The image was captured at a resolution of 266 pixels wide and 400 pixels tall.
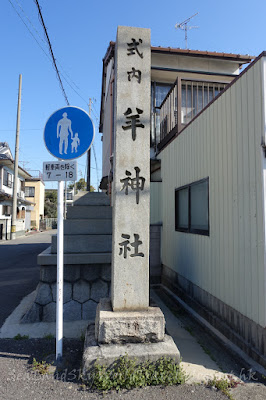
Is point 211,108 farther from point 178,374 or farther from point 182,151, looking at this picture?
point 178,374

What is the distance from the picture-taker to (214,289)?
4914 millimetres

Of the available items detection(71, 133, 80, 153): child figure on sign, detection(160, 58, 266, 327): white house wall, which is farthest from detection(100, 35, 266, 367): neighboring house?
detection(71, 133, 80, 153): child figure on sign

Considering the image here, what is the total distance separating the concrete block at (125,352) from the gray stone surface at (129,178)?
0.48 m

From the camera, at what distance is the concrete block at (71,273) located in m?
5.33

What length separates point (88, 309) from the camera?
5.32 m

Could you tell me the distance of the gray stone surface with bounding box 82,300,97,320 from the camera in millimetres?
5279

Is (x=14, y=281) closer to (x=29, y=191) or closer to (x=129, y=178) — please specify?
(x=129, y=178)

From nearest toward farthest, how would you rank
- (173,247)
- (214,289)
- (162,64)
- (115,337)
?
(115,337)
(214,289)
(173,247)
(162,64)

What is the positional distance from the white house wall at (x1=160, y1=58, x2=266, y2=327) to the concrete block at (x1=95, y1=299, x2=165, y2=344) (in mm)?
1310

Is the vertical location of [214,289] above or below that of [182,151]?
below

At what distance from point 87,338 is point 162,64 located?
33.1 feet

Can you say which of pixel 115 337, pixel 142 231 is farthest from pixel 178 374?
pixel 142 231

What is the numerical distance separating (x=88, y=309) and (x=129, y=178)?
9.46 ft

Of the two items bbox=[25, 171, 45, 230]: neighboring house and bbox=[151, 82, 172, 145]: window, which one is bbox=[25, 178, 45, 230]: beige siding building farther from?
bbox=[151, 82, 172, 145]: window
